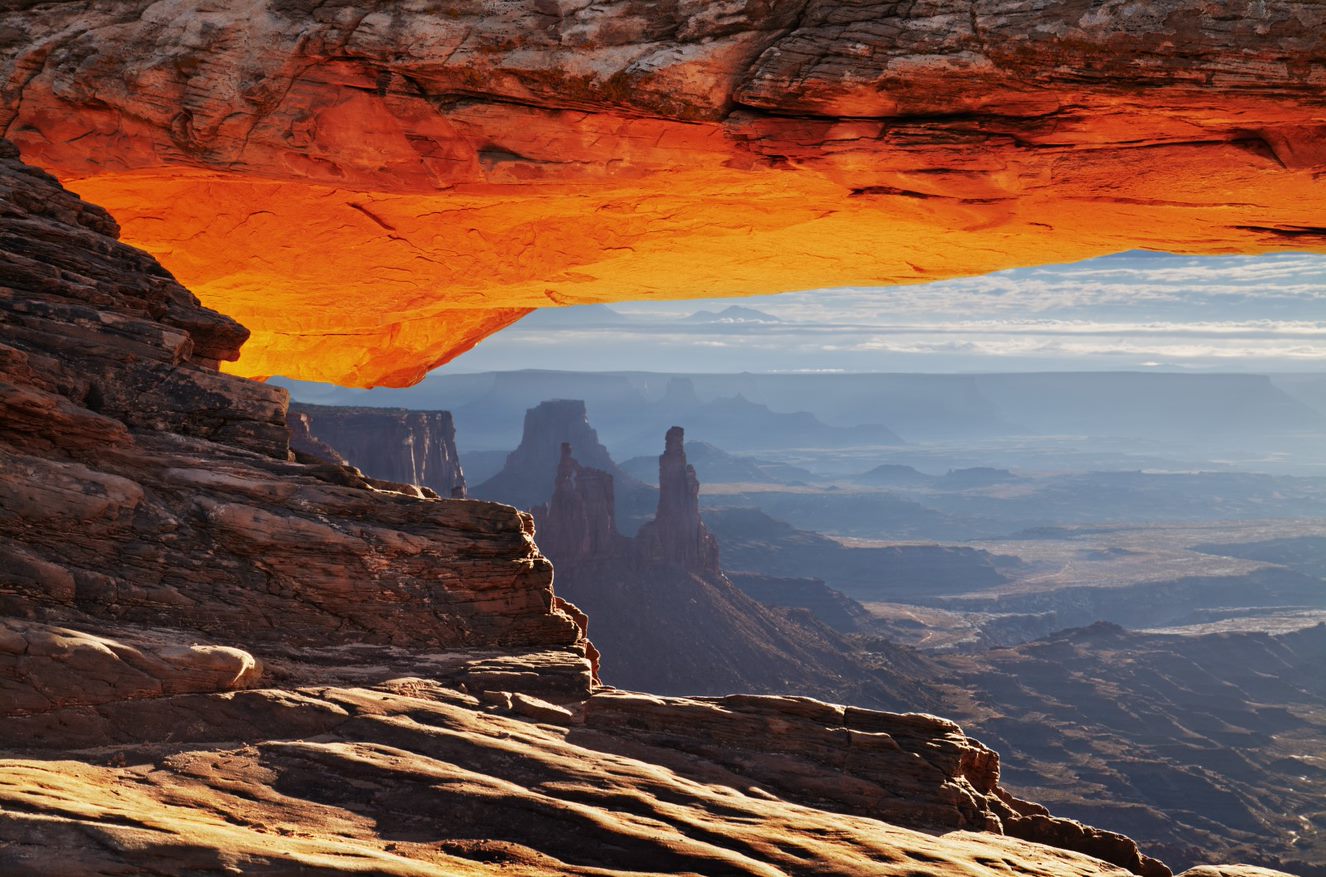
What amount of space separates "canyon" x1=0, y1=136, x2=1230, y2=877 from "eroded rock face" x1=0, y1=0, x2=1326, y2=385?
2575mm

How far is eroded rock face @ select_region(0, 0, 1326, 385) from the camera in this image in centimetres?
1137

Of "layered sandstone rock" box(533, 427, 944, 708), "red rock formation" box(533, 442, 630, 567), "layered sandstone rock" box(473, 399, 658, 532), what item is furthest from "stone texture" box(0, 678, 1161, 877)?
"layered sandstone rock" box(473, 399, 658, 532)

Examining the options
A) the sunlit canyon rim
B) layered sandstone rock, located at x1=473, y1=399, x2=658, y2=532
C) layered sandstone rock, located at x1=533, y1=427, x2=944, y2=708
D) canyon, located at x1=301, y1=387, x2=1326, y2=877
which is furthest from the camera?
layered sandstone rock, located at x1=473, y1=399, x2=658, y2=532

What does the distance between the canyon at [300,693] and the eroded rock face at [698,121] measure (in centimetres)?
258

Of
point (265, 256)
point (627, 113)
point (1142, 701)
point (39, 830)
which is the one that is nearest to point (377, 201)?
point (265, 256)

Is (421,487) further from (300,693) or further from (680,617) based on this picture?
(680,617)

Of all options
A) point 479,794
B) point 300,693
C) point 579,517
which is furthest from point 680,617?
point 479,794

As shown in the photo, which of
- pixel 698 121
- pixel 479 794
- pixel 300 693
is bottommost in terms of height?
pixel 479 794

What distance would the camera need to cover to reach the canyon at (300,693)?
804 cm

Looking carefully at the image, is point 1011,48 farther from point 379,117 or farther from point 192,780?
point 192,780

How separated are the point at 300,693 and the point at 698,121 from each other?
27.4ft

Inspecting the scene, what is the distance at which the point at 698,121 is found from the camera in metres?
13.1

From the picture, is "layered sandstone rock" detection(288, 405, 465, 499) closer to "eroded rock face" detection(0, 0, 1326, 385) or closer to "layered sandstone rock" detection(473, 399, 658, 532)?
"layered sandstone rock" detection(473, 399, 658, 532)

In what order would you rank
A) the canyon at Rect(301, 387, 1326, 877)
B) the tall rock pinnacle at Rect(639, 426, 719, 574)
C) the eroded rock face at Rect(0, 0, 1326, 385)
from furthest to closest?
the tall rock pinnacle at Rect(639, 426, 719, 574) → the canyon at Rect(301, 387, 1326, 877) → the eroded rock face at Rect(0, 0, 1326, 385)
